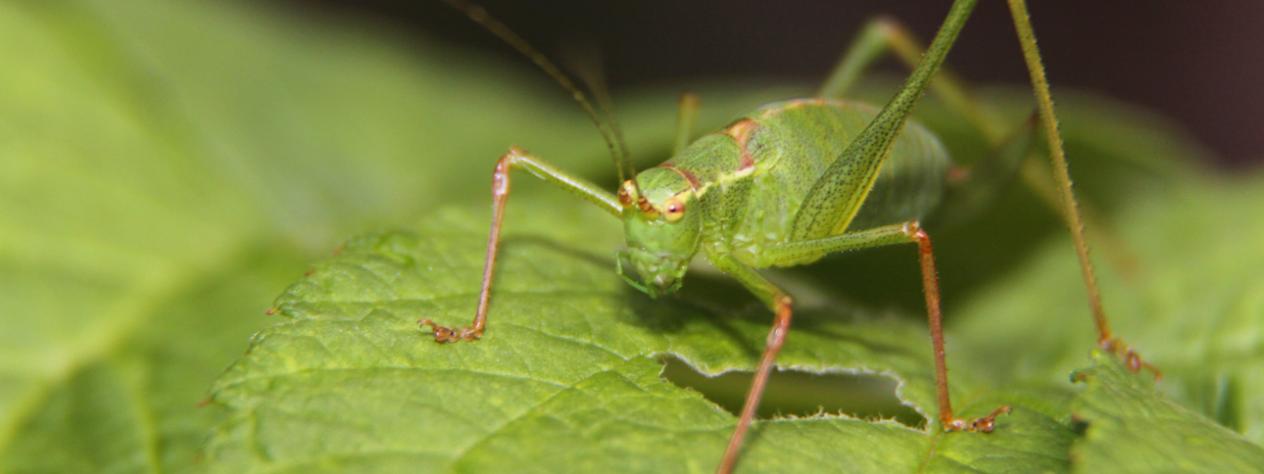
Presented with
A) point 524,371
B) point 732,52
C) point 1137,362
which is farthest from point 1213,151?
point 524,371

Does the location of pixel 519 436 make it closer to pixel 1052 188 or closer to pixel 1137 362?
pixel 1137 362

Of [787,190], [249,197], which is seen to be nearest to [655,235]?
[787,190]

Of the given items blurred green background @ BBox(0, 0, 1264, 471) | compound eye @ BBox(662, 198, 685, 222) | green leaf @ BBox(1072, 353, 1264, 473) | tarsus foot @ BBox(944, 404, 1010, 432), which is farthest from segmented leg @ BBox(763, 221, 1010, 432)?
blurred green background @ BBox(0, 0, 1264, 471)

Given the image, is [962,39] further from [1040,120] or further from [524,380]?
[524,380]

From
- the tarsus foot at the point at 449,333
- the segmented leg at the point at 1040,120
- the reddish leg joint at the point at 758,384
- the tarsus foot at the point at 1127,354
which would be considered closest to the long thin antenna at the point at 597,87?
the reddish leg joint at the point at 758,384

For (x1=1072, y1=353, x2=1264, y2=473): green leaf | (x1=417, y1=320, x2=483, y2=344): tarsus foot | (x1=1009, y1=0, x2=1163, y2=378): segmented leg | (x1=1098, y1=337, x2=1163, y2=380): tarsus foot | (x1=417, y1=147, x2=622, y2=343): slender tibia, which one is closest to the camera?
(x1=1072, y1=353, x2=1264, y2=473): green leaf

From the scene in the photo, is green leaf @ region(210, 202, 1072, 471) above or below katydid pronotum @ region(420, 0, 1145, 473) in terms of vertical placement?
below

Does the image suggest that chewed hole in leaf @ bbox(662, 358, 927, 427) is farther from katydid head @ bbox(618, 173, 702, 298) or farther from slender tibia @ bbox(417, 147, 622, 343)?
slender tibia @ bbox(417, 147, 622, 343)
